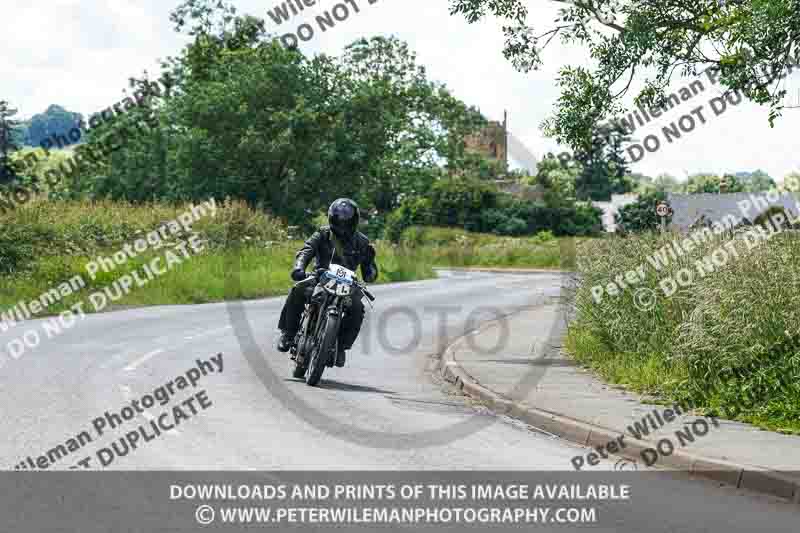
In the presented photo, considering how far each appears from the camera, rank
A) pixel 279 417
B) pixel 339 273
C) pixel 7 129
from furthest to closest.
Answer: pixel 7 129, pixel 339 273, pixel 279 417

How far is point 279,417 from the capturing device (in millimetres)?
11430

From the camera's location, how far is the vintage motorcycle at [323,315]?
535 inches

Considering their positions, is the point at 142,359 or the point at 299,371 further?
the point at 142,359

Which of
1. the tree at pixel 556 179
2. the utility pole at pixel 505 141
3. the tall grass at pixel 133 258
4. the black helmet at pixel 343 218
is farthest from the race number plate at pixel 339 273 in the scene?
the utility pole at pixel 505 141

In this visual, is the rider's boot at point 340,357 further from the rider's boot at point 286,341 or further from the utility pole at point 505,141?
the utility pole at point 505,141

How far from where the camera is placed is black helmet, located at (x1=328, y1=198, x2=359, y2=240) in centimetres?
1378

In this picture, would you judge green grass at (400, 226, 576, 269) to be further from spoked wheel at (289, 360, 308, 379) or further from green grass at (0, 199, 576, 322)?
spoked wheel at (289, 360, 308, 379)

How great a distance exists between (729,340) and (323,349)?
4.38m

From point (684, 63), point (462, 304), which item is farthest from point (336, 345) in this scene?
point (462, 304)

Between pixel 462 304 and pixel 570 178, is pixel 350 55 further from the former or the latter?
pixel 462 304

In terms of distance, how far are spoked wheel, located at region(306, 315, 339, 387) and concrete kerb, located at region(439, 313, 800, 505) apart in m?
1.75

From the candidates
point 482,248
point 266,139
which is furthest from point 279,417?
point 482,248

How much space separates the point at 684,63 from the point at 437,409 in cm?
850

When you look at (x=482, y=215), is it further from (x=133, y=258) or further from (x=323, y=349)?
(x=323, y=349)
